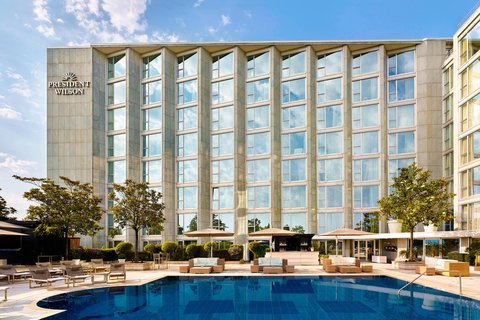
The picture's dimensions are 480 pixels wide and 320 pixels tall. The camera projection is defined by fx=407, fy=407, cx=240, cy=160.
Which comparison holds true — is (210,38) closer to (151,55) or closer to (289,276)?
(151,55)

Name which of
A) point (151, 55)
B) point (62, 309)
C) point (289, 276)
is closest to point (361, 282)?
point (289, 276)

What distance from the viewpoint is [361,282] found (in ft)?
60.4

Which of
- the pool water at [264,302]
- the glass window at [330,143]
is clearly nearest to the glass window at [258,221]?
the glass window at [330,143]

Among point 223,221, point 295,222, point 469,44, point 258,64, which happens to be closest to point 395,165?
point 295,222

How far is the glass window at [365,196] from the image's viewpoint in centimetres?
3632

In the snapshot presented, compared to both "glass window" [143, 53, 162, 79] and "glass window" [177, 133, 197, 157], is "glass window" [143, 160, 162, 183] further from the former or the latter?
"glass window" [143, 53, 162, 79]

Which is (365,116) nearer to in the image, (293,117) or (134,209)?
(293,117)

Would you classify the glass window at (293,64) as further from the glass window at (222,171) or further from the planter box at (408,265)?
the planter box at (408,265)

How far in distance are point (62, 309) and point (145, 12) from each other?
2004 cm

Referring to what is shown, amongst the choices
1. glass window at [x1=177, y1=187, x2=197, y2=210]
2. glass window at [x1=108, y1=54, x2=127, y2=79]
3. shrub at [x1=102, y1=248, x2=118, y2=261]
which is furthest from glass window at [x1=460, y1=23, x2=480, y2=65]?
glass window at [x1=108, y1=54, x2=127, y2=79]

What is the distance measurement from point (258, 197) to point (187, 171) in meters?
7.52

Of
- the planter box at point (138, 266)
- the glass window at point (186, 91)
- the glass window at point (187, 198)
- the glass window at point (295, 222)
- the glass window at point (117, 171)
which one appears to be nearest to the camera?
the planter box at point (138, 266)

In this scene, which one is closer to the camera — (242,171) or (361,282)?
(361,282)

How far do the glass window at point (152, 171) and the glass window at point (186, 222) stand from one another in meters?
4.26
